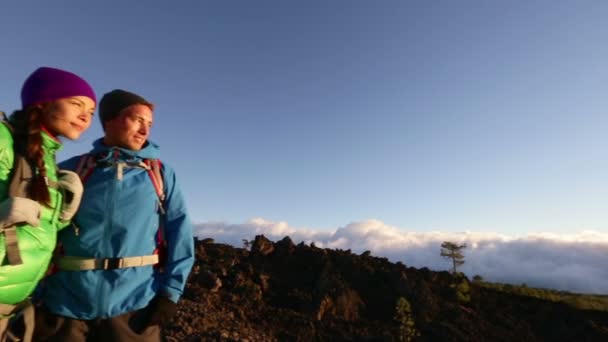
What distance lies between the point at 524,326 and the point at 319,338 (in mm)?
6469

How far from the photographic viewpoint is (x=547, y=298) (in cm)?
1323

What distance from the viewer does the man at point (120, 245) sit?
273 cm

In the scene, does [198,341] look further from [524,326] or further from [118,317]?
[524,326]

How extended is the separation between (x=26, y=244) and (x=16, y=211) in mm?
317

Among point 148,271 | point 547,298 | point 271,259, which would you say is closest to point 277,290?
point 271,259

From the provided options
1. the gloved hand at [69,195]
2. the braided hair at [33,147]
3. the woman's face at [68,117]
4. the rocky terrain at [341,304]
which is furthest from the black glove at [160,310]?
the rocky terrain at [341,304]

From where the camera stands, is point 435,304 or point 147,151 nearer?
point 147,151

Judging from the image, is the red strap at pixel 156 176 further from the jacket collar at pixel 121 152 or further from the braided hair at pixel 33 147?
the braided hair at pixel 33 147

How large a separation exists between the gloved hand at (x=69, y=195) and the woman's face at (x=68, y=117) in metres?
0.36

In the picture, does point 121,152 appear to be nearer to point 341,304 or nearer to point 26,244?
point 26,244

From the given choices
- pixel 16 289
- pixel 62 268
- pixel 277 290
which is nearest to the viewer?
pixel 16 289

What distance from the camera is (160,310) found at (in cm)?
293

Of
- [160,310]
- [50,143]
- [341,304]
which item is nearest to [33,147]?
[50,143]

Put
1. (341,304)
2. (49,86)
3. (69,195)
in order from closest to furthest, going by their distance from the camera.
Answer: (69,195) < (49,86) < (341,304)
